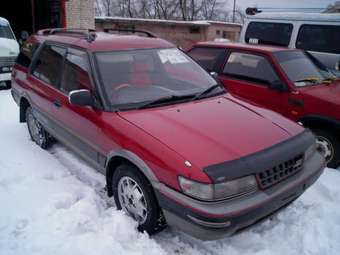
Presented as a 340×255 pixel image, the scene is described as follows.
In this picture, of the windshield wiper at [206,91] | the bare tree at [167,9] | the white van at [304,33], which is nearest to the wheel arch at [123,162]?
the windshield wiper at [206,91]

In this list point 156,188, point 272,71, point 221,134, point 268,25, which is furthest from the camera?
point 268,25

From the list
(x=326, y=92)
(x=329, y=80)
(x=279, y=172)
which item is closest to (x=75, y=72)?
(x=279, y=172)

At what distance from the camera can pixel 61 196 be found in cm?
375

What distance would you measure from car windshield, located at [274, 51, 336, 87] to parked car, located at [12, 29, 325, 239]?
1655 millimetres

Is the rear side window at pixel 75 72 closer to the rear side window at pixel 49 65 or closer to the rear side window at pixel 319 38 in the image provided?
the rear side window at pixel 49 65

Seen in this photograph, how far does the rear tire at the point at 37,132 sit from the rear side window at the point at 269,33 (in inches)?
210

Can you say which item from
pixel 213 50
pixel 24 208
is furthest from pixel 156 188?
pixel 213 50

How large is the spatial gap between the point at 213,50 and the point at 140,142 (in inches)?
145

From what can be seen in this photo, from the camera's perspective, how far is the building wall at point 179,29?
18031 millimetres

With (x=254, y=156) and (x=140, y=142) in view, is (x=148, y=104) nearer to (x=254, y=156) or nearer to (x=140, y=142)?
(x=140, y=142)

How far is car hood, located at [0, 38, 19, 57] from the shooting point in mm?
9368

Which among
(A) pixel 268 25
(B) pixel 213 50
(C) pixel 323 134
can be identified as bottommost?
(C) pixel 323 134

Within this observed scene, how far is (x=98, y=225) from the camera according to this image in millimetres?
3279

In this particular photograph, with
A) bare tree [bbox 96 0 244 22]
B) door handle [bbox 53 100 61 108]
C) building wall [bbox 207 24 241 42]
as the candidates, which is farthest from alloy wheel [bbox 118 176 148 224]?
bare tree [bbox 96 0 244 22]
